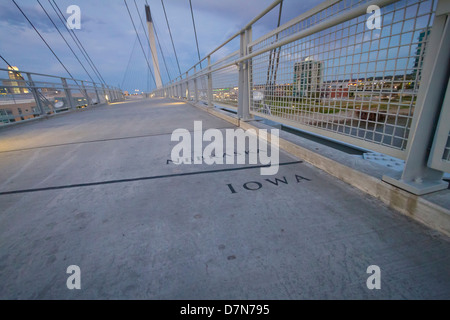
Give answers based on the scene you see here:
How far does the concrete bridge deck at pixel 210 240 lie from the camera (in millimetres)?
802

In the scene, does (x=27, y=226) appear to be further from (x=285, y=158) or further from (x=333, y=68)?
(x=333, y=68)

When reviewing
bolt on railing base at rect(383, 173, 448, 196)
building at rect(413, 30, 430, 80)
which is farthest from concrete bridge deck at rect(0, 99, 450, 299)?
building at rect(413, 30, 430, 80)

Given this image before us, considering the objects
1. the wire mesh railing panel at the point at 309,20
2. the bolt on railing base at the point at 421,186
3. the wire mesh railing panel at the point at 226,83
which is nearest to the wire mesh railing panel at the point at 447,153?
the bolt on railing base at the point at 421,186

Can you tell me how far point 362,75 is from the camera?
145cm

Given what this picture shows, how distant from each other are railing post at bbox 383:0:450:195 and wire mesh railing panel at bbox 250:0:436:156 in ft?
0.31

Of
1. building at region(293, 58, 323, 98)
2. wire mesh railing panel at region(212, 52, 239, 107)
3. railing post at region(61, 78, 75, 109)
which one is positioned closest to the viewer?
building at region(293, 58, 323, 98)

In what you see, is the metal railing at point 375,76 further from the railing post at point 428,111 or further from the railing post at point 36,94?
the railing post at point 36,94

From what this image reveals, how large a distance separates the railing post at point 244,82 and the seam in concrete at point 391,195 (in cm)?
172

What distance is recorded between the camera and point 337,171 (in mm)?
1628

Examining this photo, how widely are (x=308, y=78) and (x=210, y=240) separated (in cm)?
180

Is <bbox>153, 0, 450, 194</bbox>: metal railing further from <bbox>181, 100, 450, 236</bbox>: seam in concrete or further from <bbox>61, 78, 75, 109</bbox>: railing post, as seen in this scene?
<bbox>61, 78, 75, 109</bbox>: railing post

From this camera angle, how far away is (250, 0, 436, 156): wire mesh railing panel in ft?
3.83

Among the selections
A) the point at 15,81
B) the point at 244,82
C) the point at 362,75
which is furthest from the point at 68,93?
the point at 362,75
